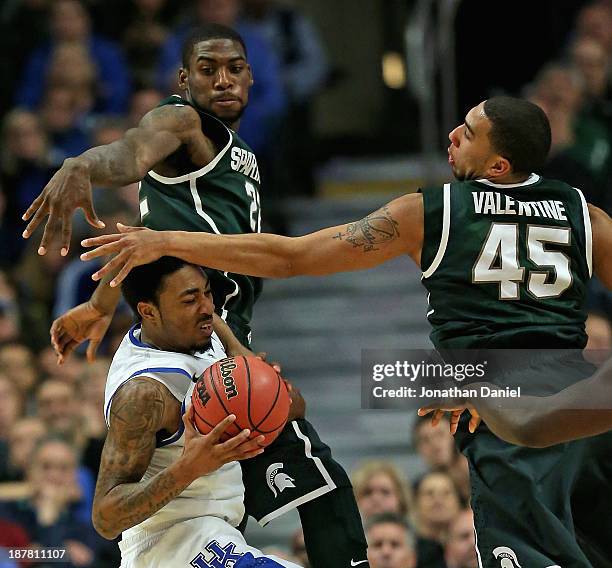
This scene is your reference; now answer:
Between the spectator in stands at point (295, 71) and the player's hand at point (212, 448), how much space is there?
5364 mm

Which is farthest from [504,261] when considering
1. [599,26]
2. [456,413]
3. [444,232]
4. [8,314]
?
[599,26]

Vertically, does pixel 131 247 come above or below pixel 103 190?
above

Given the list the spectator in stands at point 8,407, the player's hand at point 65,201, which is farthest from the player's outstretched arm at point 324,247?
the spectator in stands at point 8,407

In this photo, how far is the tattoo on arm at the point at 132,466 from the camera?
15.3 feet

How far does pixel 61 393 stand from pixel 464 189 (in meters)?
4.08

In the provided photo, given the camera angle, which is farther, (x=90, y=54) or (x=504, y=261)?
(x=90, y=54)

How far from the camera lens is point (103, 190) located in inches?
346

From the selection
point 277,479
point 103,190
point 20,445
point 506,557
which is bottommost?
point 20,445

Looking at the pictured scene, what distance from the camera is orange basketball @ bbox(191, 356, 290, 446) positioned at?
4.63 meters

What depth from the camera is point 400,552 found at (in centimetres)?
680

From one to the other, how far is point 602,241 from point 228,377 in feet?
4.57

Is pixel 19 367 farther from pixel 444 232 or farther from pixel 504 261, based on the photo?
pixel 504 261

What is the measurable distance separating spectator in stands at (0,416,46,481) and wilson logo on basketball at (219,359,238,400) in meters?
3.48

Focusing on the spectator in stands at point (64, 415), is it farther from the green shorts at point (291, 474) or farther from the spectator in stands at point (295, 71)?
the green shorts at point (291, 474)
